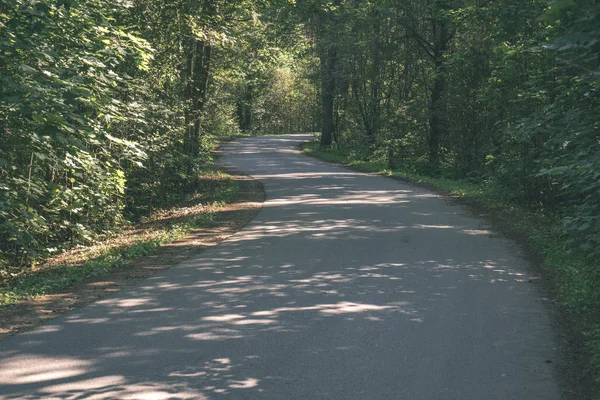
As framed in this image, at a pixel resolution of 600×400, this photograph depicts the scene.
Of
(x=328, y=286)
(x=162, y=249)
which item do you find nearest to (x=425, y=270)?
(x=328, y=286)

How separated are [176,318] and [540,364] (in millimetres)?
3870

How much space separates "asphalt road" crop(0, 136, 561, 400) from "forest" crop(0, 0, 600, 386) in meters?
1.22

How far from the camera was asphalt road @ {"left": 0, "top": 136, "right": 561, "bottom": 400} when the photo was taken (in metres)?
5.12

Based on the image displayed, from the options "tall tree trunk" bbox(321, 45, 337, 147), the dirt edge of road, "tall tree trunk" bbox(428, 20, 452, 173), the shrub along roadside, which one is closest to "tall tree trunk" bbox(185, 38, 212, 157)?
the dirt edge of road

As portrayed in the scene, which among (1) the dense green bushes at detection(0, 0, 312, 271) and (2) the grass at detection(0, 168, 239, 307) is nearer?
(1) the dense green bushes at detection(0, 0, 312, 271)

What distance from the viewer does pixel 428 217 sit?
14430mm

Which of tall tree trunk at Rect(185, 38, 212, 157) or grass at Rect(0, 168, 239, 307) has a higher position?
tall tree trunk at Rect(185, 38, 212, 157)

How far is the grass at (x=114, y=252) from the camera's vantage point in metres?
8.95

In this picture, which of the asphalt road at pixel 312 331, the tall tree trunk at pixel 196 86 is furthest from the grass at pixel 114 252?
the tall tree trunk at pixel 196 86

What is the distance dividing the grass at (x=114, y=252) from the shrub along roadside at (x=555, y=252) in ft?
22.3

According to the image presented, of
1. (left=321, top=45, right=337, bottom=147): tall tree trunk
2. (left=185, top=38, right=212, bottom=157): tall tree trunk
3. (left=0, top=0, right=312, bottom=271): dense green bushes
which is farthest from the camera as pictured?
(left=321, top=45, right=337, bottom=147): tall tree trunk

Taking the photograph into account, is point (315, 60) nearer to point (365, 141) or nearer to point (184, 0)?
point (365, 141)

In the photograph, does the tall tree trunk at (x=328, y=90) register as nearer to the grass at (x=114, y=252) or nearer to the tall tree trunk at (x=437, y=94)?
the tall tree trunk at (x=437, y=94)

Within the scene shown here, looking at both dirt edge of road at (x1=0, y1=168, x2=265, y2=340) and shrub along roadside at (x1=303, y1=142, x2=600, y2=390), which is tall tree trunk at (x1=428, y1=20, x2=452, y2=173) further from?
dirt edge of road at (x1=0, y1=168, x2=265, y2=340)
